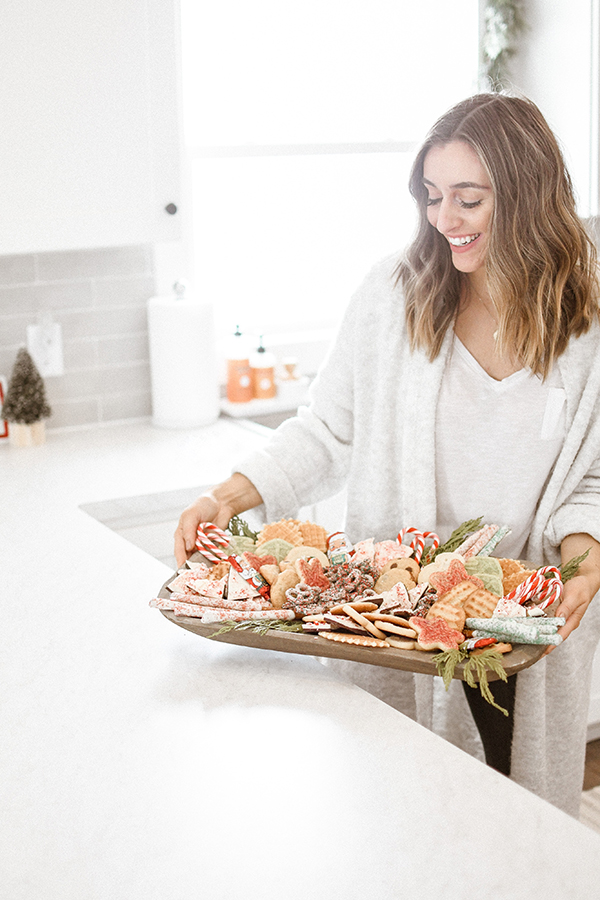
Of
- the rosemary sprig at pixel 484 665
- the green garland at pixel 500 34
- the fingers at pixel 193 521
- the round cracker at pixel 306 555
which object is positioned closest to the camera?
the rosemary sprig at pixel 484 665

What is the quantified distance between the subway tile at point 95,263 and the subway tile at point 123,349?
6.6 inches

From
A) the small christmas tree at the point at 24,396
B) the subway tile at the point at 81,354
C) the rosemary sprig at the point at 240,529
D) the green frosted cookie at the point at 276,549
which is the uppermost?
the subway tile at the point at 81,354

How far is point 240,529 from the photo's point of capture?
1.49 meters

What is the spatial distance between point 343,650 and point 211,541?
Result: 0.33 meters

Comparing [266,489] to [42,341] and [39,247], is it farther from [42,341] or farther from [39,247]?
[42,341]

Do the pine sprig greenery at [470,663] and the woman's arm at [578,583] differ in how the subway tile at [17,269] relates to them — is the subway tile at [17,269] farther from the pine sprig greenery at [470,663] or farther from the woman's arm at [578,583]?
the pine sprig greenery at [470,663]

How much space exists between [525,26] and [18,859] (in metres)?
2.92

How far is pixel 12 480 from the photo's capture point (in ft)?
6.90

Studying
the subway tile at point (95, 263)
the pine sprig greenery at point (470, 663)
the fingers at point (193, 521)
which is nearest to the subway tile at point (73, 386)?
the subway tile at point (95, 263)

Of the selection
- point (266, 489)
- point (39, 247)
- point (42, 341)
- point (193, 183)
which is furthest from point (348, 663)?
point (193, 183)

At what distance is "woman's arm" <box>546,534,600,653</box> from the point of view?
1.24 m

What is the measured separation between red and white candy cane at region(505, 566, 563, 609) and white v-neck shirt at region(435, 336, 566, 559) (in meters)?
0.38

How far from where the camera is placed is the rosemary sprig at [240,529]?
1452mm

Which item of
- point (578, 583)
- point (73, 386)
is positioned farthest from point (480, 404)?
point (73, 386)
